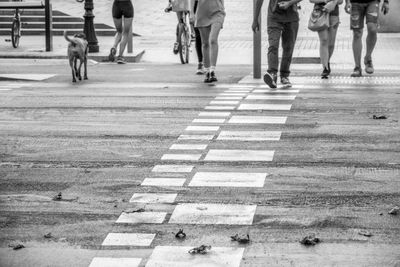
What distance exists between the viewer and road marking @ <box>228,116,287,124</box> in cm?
1295

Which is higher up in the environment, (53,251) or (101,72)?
(53,251)

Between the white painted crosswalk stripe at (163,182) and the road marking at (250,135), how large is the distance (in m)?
2.39

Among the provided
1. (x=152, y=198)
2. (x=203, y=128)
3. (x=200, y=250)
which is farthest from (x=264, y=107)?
(x=200, y=250)

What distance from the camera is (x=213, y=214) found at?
7969 mm

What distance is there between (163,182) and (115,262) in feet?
8.25

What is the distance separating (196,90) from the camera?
1678cm

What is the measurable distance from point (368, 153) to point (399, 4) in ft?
63.8

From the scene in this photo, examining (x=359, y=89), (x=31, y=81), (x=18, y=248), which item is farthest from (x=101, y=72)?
(x=18, y=248)

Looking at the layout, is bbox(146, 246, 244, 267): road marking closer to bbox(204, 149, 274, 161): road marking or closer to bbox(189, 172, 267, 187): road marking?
bbox(189, 172, 267, 187): road marking

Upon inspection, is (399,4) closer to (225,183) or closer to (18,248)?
(225,183)

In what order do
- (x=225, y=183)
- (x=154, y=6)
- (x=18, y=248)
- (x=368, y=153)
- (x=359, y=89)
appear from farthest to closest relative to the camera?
(x=154, y=6) → (x=359, y=89) → (x=368, y=153) → (x=225, y=183) → (x=18, y=248)

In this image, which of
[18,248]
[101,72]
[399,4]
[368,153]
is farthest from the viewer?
[399,4]

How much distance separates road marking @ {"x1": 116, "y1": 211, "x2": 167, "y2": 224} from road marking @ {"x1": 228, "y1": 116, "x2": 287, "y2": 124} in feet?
16.5

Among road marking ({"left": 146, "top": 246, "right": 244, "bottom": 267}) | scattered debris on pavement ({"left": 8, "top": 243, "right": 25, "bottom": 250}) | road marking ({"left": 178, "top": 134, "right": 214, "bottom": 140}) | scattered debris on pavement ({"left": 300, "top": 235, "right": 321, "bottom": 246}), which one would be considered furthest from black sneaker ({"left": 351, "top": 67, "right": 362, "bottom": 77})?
scattered debris on pavement ({"left": 8, "top": 243, "right": 25, "bottom": 250})
